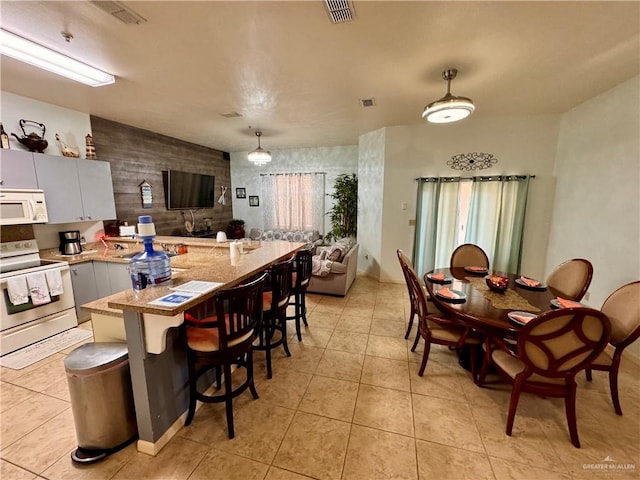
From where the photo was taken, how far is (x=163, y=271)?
5.89 ft

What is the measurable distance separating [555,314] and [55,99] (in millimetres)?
5282

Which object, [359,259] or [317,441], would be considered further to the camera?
[359,259]

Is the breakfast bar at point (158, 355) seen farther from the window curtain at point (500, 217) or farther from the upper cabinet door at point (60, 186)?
the window curtain at point (500, 217)

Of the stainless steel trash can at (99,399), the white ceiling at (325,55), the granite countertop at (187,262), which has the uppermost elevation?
the white ceiling at (325,55)

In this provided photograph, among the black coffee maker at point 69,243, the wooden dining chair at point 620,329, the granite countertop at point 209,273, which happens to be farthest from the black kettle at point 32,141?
the wooden dining chair at point 620,329

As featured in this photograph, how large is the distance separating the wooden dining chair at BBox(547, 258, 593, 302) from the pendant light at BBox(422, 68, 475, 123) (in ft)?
5.97

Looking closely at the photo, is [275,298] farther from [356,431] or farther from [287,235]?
[287,235]

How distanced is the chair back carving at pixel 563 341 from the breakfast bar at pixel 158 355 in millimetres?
1906

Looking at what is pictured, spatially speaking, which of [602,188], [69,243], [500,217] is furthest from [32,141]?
[602,188]

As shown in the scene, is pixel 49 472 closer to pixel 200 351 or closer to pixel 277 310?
pixel 200 351

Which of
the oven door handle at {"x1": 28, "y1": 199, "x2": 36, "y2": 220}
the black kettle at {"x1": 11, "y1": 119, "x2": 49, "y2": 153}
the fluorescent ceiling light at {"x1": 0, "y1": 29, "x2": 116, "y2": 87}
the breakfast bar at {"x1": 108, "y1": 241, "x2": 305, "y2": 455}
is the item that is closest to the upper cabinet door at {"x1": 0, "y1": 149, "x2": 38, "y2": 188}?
the oven door handle at {"x1": 28, "y1": 199, "x2": 36, "y2": 220}

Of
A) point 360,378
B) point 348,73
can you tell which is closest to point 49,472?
point 360,378

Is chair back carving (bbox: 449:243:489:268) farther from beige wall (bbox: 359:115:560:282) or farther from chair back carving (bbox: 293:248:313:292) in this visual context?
chair back carving (bbox: 293:248:313:292)

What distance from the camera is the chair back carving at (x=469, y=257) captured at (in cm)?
325
